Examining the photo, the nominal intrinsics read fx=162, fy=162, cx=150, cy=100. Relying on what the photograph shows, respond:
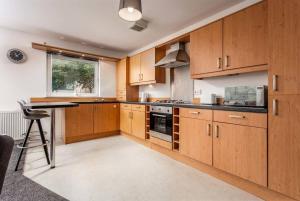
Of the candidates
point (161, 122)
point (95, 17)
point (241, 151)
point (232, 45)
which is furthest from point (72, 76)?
point (241, 151)

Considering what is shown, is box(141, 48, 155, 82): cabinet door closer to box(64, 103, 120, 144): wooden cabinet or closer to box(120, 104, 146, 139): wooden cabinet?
box(120, 104, 146, 139): wooden cabinet

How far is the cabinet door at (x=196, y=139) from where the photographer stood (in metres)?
2.22

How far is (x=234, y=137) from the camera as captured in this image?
1.92 metres

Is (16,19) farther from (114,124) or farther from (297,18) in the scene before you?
(297,18)

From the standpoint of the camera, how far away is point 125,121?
13.7 ft

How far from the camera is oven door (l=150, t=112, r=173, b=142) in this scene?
2.89m

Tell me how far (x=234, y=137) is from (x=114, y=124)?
3155 mm

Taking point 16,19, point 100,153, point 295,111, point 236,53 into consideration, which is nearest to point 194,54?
point 236,53

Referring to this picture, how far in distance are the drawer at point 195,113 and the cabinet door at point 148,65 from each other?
1364 millimetres

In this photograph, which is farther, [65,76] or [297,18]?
[65,76]

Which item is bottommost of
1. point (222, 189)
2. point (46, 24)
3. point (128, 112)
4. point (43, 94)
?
point (222, 189)

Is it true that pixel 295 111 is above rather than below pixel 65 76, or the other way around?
below

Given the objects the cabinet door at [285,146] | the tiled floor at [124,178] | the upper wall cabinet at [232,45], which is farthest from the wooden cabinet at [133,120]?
the cabinet door at [285,146]

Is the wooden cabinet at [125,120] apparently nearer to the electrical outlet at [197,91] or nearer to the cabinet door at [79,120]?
the cabinet door at [79,120]
